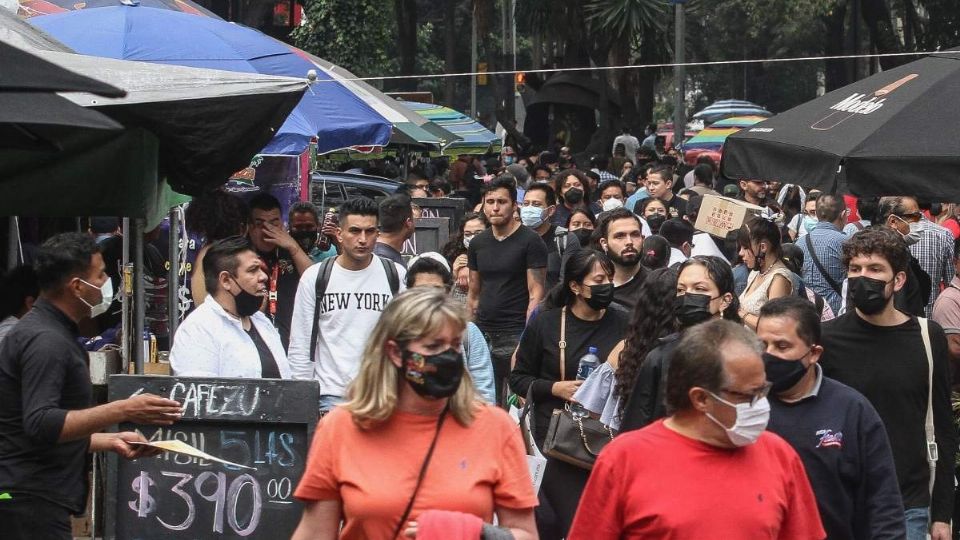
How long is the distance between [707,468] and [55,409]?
8.36 feet

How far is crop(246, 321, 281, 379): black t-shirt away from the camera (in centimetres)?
653

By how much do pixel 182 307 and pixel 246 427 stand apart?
3.05 metres

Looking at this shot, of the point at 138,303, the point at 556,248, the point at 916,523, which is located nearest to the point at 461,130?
the point at 556,248

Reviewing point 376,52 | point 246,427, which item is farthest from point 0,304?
point 376,52

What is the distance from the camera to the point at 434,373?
3.80 m

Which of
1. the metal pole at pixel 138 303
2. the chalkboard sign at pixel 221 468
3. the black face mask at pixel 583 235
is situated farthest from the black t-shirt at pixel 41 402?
the black face mask at pixel 583 235

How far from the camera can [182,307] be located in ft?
29.8

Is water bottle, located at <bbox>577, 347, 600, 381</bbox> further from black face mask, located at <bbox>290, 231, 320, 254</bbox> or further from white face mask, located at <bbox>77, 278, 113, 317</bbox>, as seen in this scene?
black face mask, located at <bbox>290, 231, 320, 254</bbox>

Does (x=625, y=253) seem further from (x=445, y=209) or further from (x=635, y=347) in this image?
(x=445, y=209)

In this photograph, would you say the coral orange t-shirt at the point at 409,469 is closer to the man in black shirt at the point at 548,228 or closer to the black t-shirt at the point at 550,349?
the black t-shirt at the point at 550,349

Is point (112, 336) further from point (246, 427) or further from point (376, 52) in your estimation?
point (376, 52)

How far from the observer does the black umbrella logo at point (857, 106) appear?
7312mm

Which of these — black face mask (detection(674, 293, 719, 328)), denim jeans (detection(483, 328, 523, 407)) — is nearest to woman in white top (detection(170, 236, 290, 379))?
black face mask (detection(674, 293, 719, 328))

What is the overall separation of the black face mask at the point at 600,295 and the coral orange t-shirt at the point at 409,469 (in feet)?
9.98
